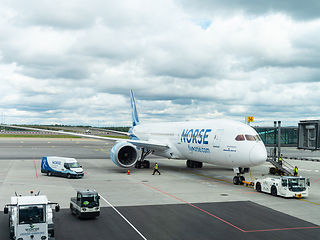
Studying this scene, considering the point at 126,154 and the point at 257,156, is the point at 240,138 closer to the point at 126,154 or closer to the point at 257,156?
the point at 257,156

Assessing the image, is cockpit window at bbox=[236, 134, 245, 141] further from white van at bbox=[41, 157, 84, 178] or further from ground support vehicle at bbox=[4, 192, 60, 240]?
ground support vehicle at bbox=[4, 192, 60, 240]

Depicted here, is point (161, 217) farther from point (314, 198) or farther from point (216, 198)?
point (314, 198)

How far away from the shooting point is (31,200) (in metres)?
12.9

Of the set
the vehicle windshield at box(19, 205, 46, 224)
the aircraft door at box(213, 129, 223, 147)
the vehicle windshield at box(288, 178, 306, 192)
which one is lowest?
the vehicle windshield at box(288, 178, 306, 192)

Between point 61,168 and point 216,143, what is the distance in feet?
50.6

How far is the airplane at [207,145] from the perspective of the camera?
2465cm

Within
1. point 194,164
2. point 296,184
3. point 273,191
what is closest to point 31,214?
point 273,191

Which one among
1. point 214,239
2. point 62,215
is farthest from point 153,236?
point 62,215

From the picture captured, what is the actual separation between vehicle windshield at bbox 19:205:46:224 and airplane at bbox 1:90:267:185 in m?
16.6

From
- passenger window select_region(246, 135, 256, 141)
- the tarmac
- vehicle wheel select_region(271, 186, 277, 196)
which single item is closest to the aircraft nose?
passenger window select_region(246, 135, 256, 141)

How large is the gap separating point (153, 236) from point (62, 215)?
236 inches

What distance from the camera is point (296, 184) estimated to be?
22422 mm

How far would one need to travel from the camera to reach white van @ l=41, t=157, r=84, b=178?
1178 inches

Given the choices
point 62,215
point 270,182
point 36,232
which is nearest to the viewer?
point 36,232
